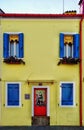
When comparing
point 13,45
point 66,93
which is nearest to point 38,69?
point 13,45

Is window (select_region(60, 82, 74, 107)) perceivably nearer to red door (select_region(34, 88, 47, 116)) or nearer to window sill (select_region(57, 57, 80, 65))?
red door (select_region(34, 88, 47, 116))

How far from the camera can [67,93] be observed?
779 inches

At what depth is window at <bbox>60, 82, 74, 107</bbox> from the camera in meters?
19.7

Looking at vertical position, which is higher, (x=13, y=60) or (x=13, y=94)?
(x=13, y=60)

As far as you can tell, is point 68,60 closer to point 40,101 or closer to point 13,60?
point 40,101

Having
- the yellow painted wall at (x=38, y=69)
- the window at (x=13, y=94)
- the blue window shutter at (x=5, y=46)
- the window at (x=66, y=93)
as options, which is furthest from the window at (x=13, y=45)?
the window at (x=66, y=93)

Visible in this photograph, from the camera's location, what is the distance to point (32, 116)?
19703mm

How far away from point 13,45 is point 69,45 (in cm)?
343

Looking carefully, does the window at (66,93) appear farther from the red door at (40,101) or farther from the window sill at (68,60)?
the window sill at (68,60)

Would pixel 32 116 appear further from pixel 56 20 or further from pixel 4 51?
pixel 56 20

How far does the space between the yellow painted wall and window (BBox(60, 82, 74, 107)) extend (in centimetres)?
24

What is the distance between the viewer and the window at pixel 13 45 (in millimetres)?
19625

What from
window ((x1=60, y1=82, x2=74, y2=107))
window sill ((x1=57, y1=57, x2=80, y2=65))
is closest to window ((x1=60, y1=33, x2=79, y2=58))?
window sill ((x1=57, y1=57, x2=80, y2=65))

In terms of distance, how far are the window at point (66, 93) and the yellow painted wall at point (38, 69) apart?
24 centimetres
